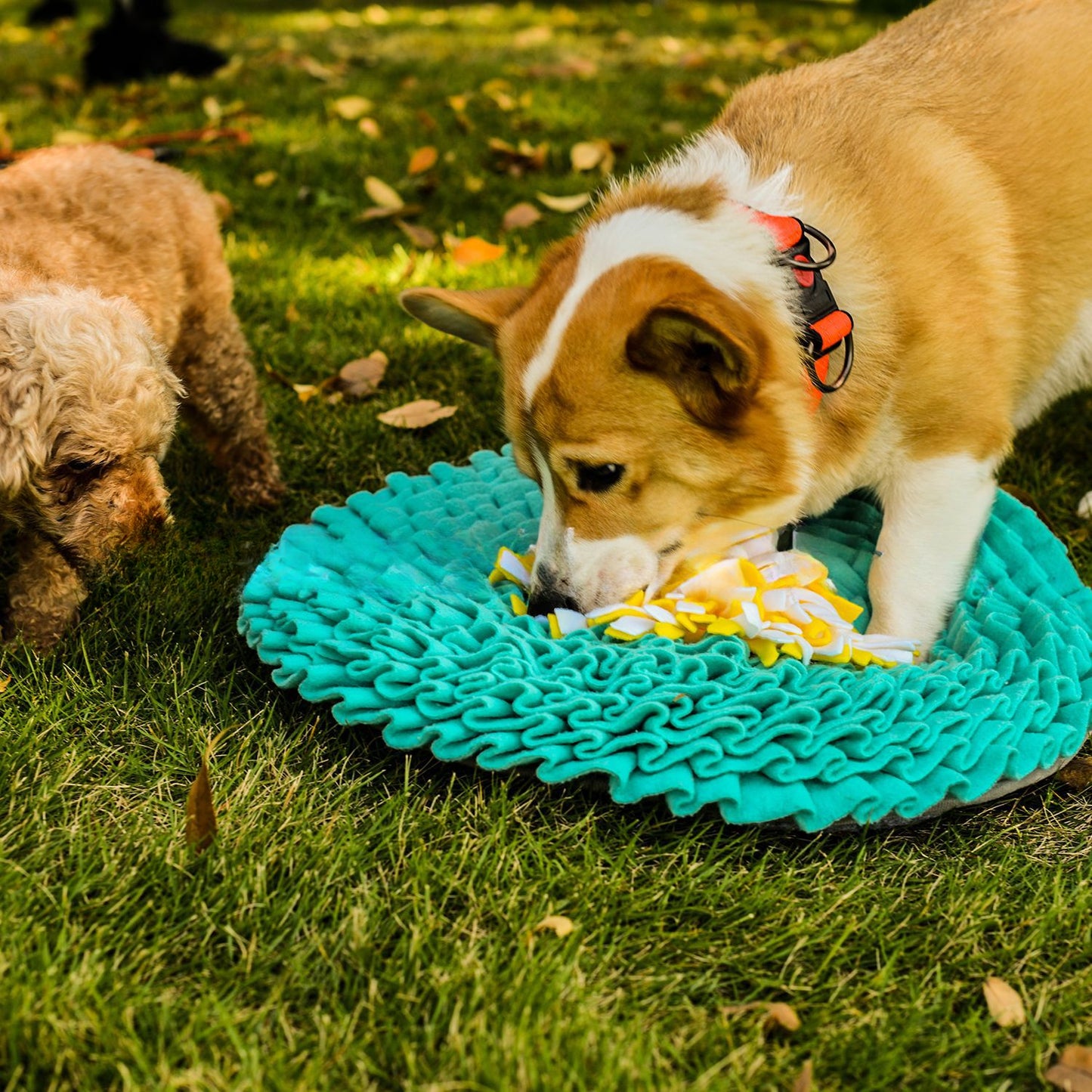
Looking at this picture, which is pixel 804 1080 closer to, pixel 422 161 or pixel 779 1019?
pixel 779 1019

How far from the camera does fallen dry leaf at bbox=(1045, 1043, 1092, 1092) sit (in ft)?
5.86

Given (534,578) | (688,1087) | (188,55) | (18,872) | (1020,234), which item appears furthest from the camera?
(188,55)

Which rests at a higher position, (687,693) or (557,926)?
(687,693)

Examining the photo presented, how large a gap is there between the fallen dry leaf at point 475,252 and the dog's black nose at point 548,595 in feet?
8.59

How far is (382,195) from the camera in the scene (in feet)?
18.2

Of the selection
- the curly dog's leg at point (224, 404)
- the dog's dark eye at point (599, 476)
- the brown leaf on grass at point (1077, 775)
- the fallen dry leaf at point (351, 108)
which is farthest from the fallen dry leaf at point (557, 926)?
the fallen dry leaf at point (351, 108)

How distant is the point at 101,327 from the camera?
110 inches

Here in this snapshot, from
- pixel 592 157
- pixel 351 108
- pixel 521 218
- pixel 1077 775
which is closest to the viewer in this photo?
pixel 1077 775

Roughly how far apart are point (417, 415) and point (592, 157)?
106 inches

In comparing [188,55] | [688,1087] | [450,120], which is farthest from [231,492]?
[188,55]

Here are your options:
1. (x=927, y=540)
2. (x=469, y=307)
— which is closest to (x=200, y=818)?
(x=469, y=307)

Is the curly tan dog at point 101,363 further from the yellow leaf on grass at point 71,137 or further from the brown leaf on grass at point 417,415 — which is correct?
the yellow leaf on grass at point 71,137

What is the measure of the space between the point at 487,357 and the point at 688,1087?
9.99 feet

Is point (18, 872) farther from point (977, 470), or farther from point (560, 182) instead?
point (560, 182)
